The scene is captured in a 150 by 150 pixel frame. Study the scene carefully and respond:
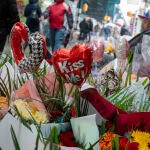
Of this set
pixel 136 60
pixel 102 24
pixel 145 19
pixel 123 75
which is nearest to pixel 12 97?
pixel 123 75

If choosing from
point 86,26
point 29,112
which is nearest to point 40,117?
point 29,112

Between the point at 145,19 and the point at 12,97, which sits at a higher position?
the point at 12,97

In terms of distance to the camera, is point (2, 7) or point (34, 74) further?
point (2, 7)

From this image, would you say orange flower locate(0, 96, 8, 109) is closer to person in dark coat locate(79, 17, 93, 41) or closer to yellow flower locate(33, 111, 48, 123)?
yellow flower locate(33, 111, 48, 123)

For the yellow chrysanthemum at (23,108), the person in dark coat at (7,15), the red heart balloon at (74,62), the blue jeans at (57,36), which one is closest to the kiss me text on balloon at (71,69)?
the red heart balloon at (74,62)

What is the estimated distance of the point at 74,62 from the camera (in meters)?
0.83

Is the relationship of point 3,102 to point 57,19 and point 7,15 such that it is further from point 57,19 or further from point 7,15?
point 57,19

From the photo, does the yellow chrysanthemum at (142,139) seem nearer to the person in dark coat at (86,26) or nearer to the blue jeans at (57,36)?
the blue jeans at (57,36)

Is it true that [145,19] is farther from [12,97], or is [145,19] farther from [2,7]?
[12,97]

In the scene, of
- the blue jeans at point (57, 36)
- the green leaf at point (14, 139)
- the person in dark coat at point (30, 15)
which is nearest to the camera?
the green leaf at point (14, 139)

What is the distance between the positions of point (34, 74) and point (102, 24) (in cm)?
795

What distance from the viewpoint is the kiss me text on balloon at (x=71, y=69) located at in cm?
83

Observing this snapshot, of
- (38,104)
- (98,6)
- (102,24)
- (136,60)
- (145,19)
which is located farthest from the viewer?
(98,6)

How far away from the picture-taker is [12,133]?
753 mm
